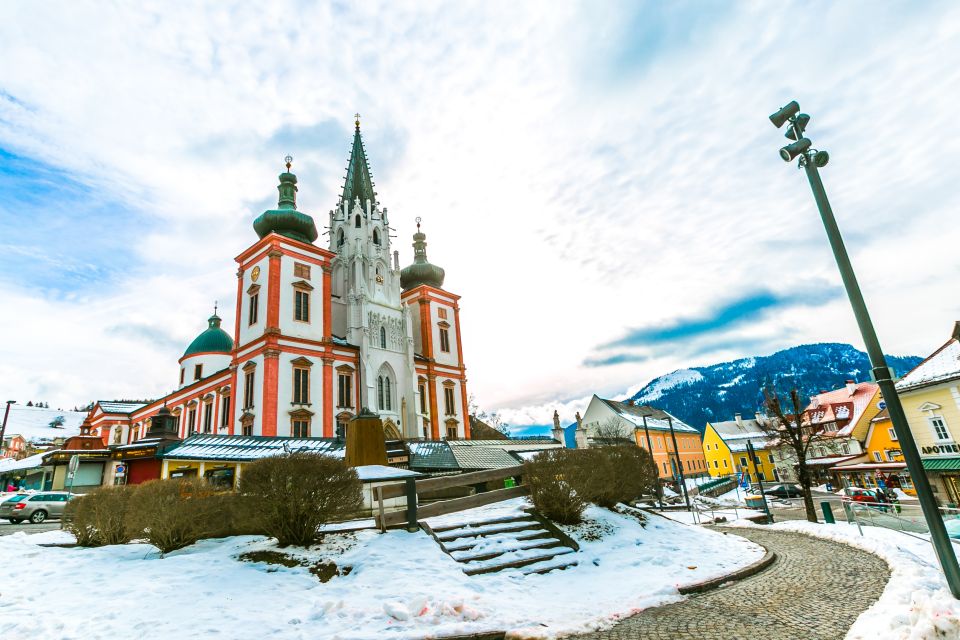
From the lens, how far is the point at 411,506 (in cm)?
984

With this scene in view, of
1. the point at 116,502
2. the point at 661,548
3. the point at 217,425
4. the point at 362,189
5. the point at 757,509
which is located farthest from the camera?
the point at 362,189

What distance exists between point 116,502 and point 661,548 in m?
10.7

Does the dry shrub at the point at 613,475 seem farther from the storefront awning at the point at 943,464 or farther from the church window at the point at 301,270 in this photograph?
the church window at the point at 301,270

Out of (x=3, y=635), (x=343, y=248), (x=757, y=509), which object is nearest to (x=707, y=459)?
(x=757, y=509)

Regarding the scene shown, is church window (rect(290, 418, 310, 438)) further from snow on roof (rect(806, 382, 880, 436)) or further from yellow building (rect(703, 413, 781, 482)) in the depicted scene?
yellow building (rect(703, 413, 781, 482))

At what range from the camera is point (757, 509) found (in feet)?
90.6

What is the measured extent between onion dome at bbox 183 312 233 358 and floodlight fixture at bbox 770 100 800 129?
5716 cm

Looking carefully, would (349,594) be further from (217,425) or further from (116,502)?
(217,425)

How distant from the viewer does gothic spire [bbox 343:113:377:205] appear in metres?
47.1

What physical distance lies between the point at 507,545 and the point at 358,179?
44.2 meters

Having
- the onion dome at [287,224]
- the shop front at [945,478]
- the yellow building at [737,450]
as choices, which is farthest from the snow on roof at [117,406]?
the shop front at [945,478]

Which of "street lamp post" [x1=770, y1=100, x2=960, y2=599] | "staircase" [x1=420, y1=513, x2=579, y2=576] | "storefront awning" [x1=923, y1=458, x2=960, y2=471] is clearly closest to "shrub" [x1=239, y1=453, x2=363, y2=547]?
"staircase" [x1=420, y1=513, x2=579, y2=576]

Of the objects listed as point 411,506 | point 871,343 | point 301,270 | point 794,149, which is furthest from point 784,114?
point 301,270

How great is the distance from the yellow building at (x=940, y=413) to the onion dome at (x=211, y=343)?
57558 mm
